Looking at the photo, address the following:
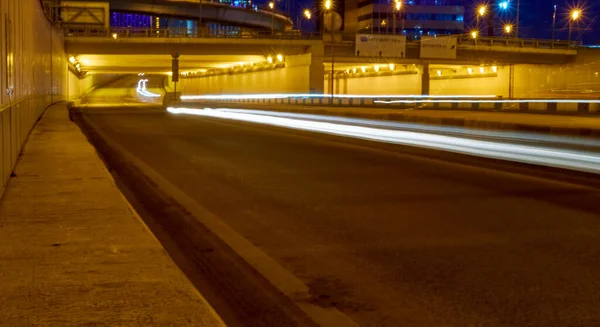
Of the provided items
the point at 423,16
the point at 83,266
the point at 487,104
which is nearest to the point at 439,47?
the point at 487,104

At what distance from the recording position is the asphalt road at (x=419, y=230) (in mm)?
6129

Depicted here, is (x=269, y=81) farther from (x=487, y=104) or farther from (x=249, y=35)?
(x=487, y=104)

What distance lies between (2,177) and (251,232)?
3.86 meters

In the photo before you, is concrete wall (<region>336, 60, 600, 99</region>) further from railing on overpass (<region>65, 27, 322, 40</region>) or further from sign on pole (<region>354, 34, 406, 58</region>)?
railing on overpass (<region>65, 27, 322, 40</region>)

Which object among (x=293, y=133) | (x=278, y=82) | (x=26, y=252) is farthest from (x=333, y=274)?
(x=278, y=82)

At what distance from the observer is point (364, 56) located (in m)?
74.9

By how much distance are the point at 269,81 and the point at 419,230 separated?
260 ft

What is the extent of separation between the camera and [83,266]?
6.49 meters

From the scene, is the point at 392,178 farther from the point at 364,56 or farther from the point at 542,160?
the point at 364,56

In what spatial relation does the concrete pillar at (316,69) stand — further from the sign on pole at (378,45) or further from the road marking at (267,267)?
the road marking at (267,267)

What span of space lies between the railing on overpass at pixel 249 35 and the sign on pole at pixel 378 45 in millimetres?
1713

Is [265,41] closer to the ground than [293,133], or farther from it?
farther from it

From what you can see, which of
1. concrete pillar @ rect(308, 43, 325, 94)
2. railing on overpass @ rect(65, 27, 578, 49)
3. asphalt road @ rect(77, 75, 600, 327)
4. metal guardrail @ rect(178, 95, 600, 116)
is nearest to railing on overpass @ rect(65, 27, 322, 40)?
railing on overpass @ rect(65, 27, 578, 49)

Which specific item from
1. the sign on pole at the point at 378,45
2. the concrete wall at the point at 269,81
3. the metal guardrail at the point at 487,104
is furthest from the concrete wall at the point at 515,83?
the sign on pole at the point at 378,45
